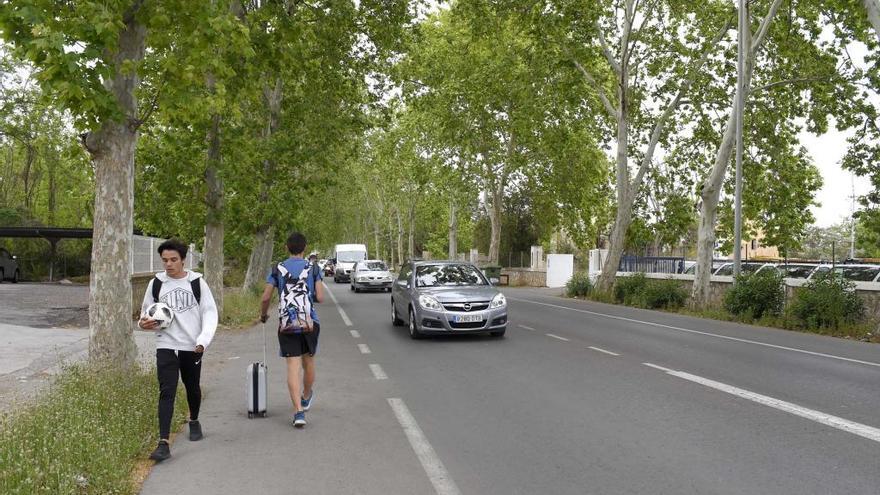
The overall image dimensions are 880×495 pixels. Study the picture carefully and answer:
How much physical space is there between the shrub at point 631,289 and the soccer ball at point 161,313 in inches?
838

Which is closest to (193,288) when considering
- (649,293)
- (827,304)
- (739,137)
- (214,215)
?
(214,215)

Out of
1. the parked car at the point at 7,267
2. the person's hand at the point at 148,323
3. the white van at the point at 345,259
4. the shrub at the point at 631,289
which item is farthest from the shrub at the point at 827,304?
the white van at the point at 345,259

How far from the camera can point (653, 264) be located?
100.0 ft

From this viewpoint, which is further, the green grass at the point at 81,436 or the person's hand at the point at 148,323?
the person's hand at the point at 148,323

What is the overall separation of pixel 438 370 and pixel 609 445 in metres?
4.35

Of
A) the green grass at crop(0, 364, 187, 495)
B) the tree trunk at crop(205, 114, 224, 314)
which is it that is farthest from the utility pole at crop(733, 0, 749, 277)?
the green grass at crop(0, 364, 187, 495)

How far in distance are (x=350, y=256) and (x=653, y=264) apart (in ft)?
88.6

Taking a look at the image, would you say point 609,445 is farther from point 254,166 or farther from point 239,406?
point 254,166

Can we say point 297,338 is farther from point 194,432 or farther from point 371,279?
point 371,279

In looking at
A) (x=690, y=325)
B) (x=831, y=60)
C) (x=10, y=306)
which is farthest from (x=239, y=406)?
(x=831, y=60)

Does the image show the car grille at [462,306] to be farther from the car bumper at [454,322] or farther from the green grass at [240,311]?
the green grass at [240,311]

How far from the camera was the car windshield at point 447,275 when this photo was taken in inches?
570

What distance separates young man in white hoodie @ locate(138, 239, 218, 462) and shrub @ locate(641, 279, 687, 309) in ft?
67.0

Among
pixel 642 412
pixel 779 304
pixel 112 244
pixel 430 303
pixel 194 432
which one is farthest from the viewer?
pixel 779 304
